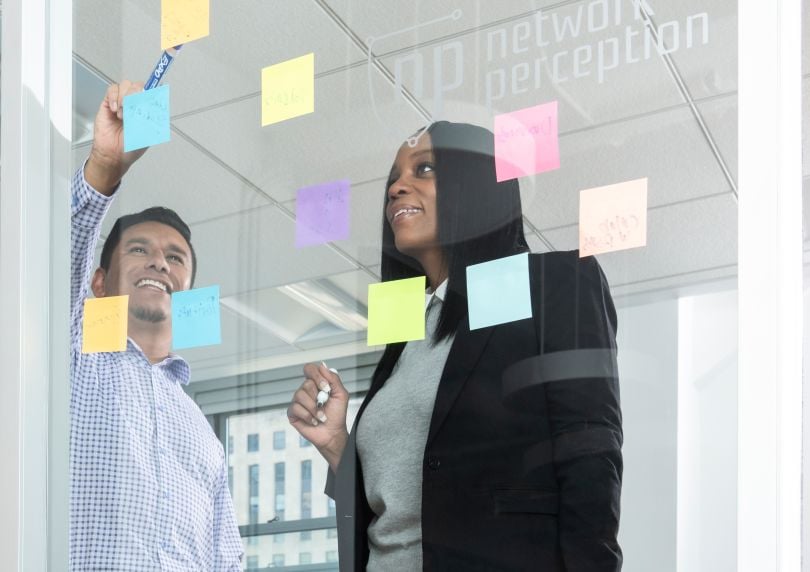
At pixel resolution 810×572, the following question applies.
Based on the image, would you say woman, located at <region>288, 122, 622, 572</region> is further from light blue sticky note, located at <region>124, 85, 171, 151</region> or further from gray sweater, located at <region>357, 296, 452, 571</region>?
light blue sticky note, located at <region>124, 85, 171, 151</region>

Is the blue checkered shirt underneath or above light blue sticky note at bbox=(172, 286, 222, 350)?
underneath

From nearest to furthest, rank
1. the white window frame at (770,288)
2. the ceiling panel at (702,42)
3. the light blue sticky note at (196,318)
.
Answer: the white window frame at (770,288) < the ceiling panel at (702,42) < the light blue sticky note at (196,318)

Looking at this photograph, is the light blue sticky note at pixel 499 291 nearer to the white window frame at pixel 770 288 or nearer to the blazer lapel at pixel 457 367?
the blazer lapel at pixel 457 367

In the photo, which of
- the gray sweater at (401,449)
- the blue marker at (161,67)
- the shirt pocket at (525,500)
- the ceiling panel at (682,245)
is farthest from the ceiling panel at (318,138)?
the shirt pocket at (525,500)

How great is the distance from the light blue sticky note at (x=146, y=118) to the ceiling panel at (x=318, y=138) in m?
0.08

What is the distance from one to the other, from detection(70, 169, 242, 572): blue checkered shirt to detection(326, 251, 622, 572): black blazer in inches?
13.3

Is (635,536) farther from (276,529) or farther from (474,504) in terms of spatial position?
(276,529)

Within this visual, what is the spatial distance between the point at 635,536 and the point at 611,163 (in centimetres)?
41

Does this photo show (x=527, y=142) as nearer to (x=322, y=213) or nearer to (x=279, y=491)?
(x=322, y=213)

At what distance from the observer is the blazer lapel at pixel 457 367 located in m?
1.30

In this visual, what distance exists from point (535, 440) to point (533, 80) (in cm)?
42

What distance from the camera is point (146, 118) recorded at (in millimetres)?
1629

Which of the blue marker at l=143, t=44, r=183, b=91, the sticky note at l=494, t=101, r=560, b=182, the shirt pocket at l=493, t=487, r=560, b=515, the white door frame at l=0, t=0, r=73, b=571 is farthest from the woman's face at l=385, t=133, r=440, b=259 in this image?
the white door frame at l=0, t=0, r=73, b=571

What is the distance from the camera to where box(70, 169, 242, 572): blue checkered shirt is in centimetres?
149
